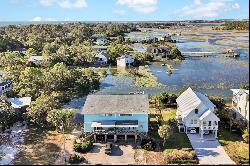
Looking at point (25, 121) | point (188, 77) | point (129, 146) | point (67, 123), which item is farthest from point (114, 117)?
point (188, 77)

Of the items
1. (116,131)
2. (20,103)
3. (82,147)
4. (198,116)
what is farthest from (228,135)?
(20,103)

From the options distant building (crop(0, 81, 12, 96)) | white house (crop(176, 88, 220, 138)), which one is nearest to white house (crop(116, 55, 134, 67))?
distant building (crop(0, 81, 12, 96))

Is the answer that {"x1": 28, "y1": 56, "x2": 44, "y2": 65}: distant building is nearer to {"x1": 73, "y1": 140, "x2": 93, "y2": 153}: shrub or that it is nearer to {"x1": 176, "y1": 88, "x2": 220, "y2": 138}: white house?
{"x1": 176, "y1": 88, "x2": 220, "y2": 138}: white house

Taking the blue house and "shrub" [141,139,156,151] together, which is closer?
"shrub" [141,139,156,151]

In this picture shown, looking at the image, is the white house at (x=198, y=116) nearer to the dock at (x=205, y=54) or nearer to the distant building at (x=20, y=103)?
the distant building at (x=20, y=103)

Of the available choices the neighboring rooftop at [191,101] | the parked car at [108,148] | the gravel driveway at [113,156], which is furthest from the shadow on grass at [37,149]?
the neighboring rooftop at [191,101]

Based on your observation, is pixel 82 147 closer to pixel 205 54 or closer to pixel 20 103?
pixel 20 103
